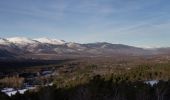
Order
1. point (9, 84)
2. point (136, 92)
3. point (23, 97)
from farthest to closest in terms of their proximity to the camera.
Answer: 1. point (9, 84)
2. point (23, 97)
3. point (136, 92)

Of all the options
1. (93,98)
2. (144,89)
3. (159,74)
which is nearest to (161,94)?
(144,89)

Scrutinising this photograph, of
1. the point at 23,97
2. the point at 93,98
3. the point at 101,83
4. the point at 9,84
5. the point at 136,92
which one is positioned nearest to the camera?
the point at 93,98

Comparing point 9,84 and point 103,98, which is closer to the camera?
point 103,98

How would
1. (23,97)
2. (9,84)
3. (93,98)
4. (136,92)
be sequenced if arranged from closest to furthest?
(93,98) < (136,92) < (23,97) < (9,84)

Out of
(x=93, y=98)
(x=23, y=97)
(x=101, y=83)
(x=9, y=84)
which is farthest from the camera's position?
(x=9, y=84)

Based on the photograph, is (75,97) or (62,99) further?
(62,99)

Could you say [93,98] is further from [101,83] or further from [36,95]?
[101,83]

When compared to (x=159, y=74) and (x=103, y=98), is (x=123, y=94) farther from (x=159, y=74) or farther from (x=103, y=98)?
(x=159, y=74)

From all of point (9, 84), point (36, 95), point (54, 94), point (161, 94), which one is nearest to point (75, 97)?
point (54, 94)
